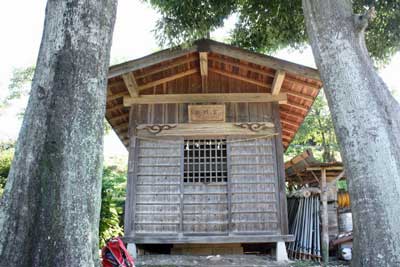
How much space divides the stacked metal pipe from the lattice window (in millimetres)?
2564

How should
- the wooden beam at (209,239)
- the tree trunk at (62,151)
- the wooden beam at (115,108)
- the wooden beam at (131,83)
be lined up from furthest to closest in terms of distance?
the wooden beam at (115,108) < the wooden beam at (131,83) < the wooden beam at (209,239) < the tree trunk at (62,151)

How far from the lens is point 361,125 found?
11.3ft

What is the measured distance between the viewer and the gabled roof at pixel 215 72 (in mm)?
7031

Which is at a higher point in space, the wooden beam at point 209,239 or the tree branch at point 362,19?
the tree branch at point 362,19

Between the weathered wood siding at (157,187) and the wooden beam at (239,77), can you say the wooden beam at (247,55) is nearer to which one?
the wooden beam at (239,77)

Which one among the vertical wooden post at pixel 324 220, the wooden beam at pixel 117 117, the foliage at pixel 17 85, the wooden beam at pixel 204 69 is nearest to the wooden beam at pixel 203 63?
the wooden beam at pixel 204 69

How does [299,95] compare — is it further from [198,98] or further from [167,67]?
[167,67]

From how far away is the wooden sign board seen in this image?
754 centimetres

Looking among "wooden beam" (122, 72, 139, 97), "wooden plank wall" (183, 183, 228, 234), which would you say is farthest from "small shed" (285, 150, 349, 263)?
"wooden beam" (122, 72, 139, 97)

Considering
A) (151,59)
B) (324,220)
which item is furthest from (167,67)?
(324,220)

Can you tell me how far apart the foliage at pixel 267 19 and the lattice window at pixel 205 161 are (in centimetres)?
223

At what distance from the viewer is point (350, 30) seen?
4000mm

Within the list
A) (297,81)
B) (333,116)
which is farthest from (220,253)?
(333,116)

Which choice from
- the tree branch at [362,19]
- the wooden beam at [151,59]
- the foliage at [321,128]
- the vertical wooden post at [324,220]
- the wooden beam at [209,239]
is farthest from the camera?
the foliage at [321,128]
